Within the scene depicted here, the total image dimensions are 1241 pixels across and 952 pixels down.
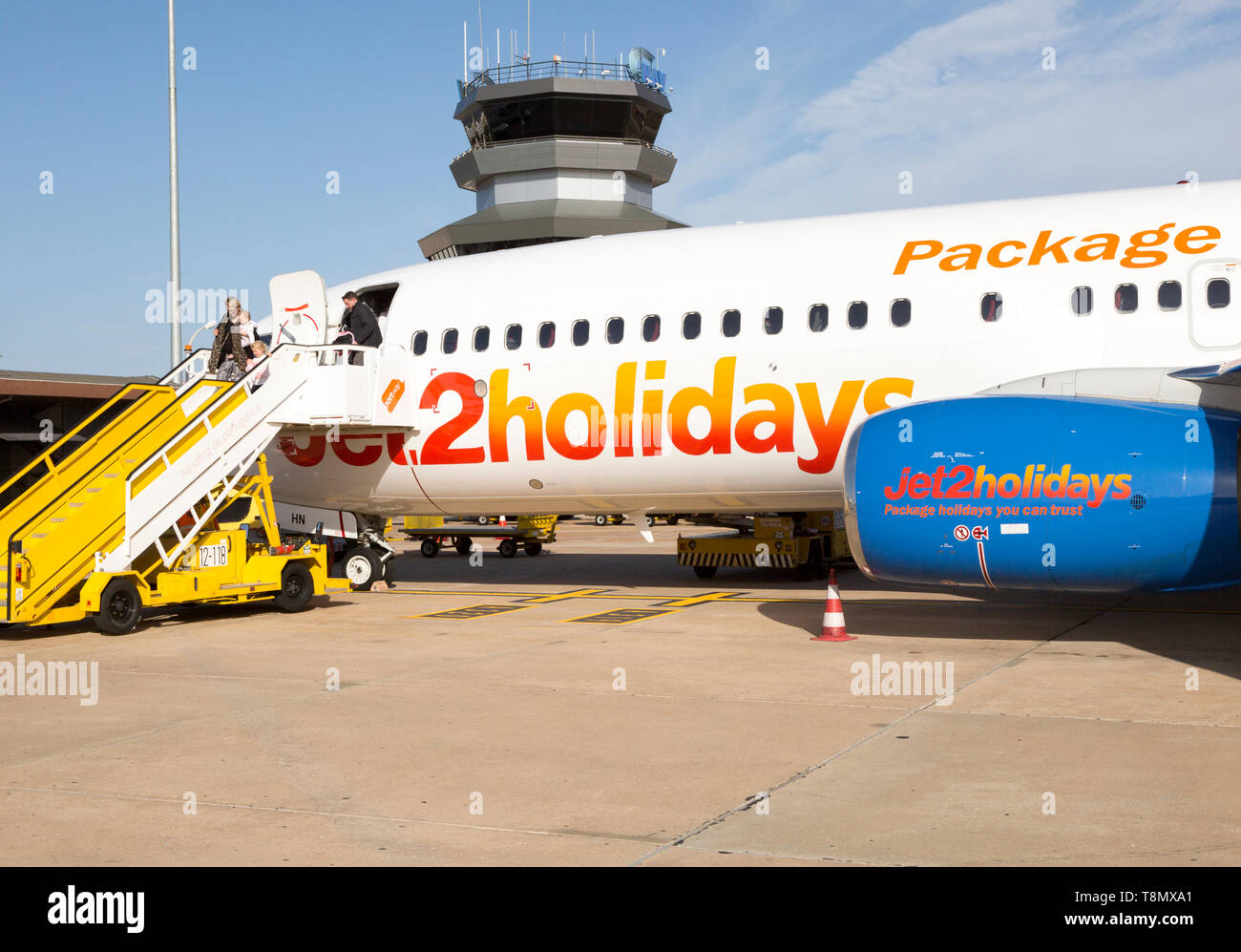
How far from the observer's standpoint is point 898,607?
15.4 metres

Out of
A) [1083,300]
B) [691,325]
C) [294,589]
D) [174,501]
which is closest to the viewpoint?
[1083,300]

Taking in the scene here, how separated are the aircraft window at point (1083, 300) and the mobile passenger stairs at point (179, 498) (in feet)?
30.3

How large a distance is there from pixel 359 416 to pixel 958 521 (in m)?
9.16

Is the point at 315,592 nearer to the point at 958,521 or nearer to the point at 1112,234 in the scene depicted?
the point at 958,521

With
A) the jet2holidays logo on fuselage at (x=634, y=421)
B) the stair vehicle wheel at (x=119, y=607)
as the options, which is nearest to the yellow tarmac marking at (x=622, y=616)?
the jet2holidays logo on fuselage at (x=634, y=421)

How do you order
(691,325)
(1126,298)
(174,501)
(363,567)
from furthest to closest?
(363,567) → (691,325) → (174,501) → (1126,298)

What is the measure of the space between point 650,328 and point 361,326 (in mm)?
4655

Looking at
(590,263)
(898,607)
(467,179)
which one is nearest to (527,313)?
(590,263)

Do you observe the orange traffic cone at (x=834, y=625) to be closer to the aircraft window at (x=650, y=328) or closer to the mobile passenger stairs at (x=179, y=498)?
the aircraft window at (x=650, y=328)

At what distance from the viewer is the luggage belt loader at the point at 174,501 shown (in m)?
13.7

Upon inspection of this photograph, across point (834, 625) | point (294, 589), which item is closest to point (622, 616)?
point (834, 625)

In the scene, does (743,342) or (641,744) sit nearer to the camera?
(641,744)

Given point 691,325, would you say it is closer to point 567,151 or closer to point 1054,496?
point 1054,496

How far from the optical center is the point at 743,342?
48.2ft
